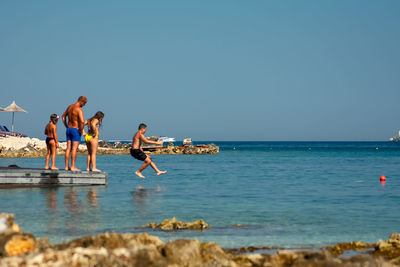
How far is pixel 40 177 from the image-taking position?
14.8 m

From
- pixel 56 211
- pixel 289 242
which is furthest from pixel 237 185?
pixel 289 242

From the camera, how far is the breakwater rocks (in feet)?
17.3

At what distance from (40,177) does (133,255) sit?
10.2m

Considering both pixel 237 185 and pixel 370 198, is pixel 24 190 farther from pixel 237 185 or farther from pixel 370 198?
pixel 370 198

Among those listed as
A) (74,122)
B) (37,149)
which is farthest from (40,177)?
(37,149)

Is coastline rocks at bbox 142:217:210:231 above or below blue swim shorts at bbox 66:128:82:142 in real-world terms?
below

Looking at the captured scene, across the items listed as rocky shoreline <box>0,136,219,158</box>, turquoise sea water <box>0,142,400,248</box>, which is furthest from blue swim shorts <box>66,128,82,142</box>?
rocky shoreline <box>0,136,219,158</box>

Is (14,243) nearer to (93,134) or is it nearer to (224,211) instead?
(224,211)

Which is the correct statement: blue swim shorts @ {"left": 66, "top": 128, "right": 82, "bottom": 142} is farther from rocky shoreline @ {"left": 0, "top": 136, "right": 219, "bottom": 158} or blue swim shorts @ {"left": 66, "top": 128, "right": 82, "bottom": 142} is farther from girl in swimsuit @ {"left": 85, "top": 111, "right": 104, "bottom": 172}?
rocky shoreline @ {"left": 0, "top": 136, "right": 219, "bottom": 158}

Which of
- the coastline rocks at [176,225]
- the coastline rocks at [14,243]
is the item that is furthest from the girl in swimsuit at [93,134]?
the coastline rocks at [14,243]

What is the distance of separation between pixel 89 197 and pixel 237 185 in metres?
6.36

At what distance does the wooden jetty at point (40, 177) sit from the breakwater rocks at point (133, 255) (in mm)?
8822

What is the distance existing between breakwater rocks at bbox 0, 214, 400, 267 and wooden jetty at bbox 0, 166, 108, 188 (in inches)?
347

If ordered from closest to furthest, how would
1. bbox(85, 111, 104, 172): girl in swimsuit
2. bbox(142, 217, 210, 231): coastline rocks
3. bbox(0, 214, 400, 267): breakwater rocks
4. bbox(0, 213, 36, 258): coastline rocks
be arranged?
bbox(0, 214, 400, 267): breakwater rocks
bbox(0, 213, 36, 258): coastline rocks
bbox(142, 217, 210, 231): coastline rocks
bbox(85, 111, 104, 172): girl in swimsuit
